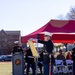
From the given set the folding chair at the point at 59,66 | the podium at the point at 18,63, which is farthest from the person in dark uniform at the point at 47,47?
the folding chair at the point at 59,66

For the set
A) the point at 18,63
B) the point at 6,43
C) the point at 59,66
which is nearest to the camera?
the point at 18,63

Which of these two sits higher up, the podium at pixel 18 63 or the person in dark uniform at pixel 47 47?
the person in dark uniform at pixel 47 47

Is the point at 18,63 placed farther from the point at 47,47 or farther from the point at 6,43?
the point at 6,43

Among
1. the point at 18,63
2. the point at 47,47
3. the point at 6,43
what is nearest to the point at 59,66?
the point at 18,63

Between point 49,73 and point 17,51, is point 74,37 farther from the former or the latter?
point 49,73

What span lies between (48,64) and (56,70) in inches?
258

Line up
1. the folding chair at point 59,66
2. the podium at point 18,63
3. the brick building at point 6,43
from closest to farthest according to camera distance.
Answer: the podium at point 18,63 < the folding chair at point 59,66 < the brick building at point 6,43

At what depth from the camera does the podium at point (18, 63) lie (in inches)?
555

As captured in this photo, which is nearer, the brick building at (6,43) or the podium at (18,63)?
the podium at (18,63)

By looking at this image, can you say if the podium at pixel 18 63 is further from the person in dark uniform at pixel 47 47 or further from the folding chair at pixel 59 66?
the person in dark uniform at pixel 47 47

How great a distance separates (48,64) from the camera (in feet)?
34.0

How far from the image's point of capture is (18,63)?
1414 centimetres

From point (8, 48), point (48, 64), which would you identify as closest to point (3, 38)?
point (8, 48)

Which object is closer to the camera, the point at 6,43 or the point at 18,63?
the point at 18,63
